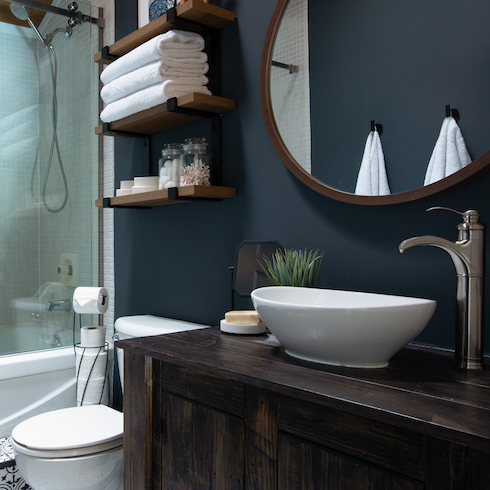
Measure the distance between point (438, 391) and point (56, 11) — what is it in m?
2.35

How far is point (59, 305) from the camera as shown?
2344mm

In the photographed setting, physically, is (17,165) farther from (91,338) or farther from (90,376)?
(90,376)

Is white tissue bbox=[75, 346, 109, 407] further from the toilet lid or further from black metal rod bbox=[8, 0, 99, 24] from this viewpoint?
black metal rod bbox=[8, 0, 99, 24]

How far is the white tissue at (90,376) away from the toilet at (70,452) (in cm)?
41

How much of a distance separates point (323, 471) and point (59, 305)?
6.02 ft

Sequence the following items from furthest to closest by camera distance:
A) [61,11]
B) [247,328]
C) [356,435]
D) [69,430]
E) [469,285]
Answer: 1. [61,11]
2. [69,430]
3. [247,328]
4. [469,285]
5. [356,435]

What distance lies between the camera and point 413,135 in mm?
1163

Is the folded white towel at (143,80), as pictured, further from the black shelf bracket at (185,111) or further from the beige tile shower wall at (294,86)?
the beige tile shower wall at (294,86)

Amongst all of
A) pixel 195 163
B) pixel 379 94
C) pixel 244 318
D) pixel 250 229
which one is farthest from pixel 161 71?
pixel 244 318

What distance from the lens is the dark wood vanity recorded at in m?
0.71

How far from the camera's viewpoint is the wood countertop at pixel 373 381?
69cm

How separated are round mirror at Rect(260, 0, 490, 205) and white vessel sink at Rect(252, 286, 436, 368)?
37cm

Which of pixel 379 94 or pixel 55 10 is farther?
pixel 55 10

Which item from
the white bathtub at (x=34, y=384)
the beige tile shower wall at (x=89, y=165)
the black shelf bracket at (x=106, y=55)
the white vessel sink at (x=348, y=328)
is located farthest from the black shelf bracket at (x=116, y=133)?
the white vessel sink at (x=348, y=328)
